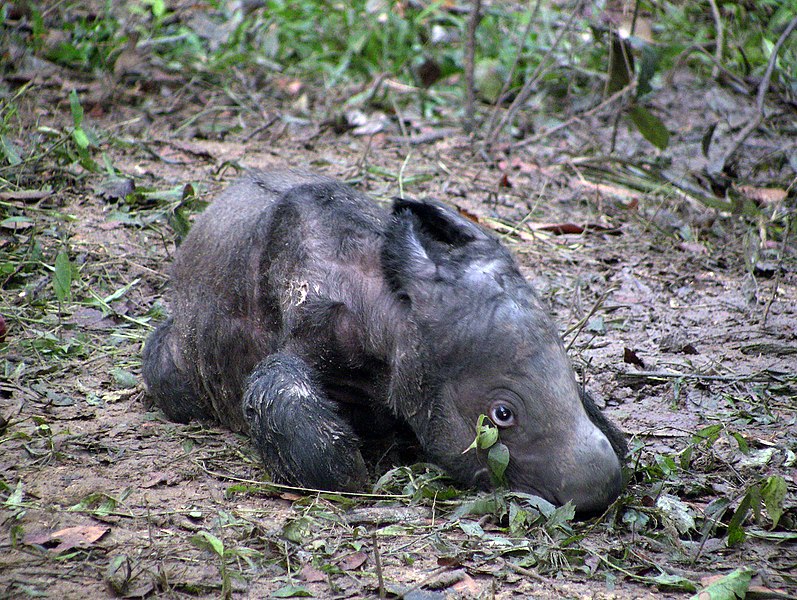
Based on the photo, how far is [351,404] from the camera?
434 centimetres

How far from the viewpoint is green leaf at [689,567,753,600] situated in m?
3.08

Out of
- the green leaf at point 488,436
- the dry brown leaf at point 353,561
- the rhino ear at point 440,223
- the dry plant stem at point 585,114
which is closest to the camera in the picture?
the dry brown leaf at point 353,561

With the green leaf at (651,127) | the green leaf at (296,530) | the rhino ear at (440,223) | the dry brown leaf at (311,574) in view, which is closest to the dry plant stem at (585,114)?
the green leaf at (651,127)

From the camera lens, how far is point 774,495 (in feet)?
11.9

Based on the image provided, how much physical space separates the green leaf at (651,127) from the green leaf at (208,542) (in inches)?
237

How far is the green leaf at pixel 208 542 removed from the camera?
3.23 metres

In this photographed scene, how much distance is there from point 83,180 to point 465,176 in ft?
10.4

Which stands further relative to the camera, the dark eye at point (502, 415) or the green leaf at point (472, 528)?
the dark eye at point (502, 415)

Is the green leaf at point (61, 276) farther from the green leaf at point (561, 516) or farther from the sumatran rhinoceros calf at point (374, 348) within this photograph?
the green leaf at point (561, 516)

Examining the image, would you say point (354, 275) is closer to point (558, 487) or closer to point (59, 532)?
point (558, 487)

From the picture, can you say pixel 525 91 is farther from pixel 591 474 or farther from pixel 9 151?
pixel 591 474

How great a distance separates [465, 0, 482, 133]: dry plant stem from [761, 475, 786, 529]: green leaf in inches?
231

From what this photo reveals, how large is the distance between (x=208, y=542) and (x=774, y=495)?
219 centimetres

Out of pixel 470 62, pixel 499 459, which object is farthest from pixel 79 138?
pixel 499 459
